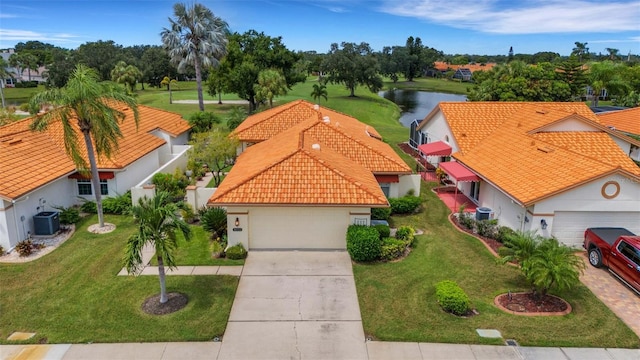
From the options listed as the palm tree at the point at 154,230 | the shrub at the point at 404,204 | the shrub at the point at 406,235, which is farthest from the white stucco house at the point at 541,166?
the palm tree at the point at 154,230

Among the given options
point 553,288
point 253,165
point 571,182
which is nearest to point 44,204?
point 253,165

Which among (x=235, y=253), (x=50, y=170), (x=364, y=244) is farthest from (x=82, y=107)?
(x=364, y=244)

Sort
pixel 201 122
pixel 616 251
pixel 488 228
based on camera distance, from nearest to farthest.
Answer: pixel 616 251 → pixel 488 228 → pixel 201 122

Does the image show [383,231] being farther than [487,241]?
No

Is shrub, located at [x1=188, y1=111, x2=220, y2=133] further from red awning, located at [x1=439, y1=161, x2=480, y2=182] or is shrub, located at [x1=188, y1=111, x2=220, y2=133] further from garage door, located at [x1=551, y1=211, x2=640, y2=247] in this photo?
garage door, located at [x1=551, y1=211, x2=640, y2=247]

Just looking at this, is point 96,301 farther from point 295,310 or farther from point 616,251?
point 616,251

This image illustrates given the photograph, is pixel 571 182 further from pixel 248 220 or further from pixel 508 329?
pixel 248 220

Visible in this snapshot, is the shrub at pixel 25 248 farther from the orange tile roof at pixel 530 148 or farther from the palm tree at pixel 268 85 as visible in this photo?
the palm tree at pixel 268 85
